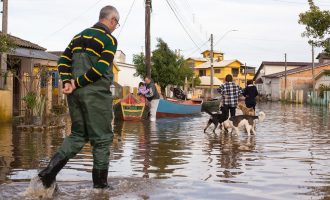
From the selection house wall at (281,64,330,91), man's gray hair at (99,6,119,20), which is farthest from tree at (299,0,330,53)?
house wall at (281,64,330,91)

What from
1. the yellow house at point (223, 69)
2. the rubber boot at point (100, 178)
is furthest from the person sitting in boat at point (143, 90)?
the yellow house at point (223, 69)

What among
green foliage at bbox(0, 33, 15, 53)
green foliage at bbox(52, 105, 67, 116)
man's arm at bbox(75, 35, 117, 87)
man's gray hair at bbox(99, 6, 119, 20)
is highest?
green foliage at bbox(0, 33, 15, 53)

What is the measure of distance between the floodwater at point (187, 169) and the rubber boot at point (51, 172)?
186mm

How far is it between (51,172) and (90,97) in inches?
33.7

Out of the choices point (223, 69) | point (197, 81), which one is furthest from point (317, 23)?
point (223, 69)

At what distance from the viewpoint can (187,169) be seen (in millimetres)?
7512

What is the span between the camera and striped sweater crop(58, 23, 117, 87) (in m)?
5.41

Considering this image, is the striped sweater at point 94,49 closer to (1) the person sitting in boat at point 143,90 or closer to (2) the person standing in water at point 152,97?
(2) the person standing in water at point 152,97

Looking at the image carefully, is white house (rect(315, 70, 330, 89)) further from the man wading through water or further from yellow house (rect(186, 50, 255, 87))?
the man wading through water

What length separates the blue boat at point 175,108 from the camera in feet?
78.0

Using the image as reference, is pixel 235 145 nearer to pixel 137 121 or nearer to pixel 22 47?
pixel 137 121

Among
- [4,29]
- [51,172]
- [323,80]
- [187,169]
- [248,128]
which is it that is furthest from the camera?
[323,80]

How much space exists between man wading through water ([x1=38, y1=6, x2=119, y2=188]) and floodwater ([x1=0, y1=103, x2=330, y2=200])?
34 centimetres

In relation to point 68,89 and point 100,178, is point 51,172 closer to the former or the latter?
point 100,178
